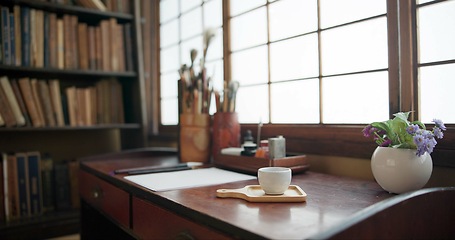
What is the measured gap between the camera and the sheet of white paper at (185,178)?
1.10 m

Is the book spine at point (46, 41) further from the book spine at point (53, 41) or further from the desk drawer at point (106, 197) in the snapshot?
the desk drawer at point (106, 197)

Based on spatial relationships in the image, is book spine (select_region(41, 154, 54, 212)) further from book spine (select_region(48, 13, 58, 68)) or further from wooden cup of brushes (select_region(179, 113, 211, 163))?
wooden cup of brushes (select_region(179, 113, 211, 163))

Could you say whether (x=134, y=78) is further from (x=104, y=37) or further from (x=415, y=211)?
(x=415, y=211)

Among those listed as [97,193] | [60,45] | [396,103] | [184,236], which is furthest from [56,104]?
[396,103]

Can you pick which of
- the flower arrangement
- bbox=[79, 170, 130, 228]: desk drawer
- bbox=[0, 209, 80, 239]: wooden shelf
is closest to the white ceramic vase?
the flower arrangement

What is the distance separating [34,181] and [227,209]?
1.71 m

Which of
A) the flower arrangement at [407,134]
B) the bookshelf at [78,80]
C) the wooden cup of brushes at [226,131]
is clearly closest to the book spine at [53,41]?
the bookshelf at [78,80]

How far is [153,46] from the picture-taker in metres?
2.73

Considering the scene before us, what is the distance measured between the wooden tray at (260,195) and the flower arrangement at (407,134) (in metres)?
0.27

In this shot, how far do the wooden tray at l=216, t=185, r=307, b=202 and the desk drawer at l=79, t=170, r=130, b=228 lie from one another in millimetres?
390

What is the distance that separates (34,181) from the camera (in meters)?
2.10

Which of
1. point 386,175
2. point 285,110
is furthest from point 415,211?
point 285,110

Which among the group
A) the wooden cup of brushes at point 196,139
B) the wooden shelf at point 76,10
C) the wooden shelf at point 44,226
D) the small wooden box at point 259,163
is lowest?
the wooden shelf at point 44,226

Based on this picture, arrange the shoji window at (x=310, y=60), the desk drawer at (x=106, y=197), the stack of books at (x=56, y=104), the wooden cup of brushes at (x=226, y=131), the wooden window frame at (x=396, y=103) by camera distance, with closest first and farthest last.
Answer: the wooden window frame at (x=396, y=103)
the desk drawer at (x=106, y=197)
the shoji window at (x=310, y=60)
the wooden cup of brushes at (x=226, y=131)
the stack of books at (x=56, y=104)
